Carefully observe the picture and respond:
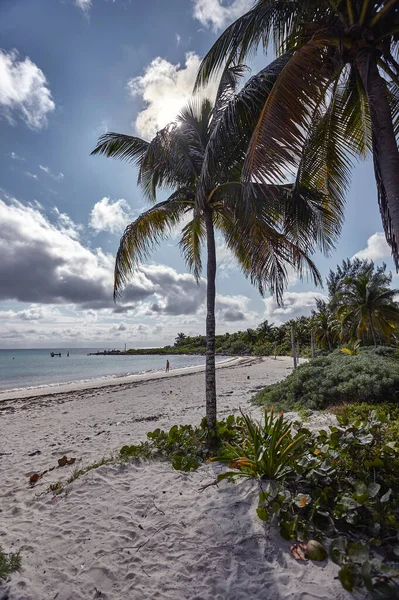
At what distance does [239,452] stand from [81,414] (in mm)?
7974

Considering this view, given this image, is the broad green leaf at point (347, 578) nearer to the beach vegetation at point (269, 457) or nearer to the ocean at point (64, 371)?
the beach vegetation at point (269, 457)

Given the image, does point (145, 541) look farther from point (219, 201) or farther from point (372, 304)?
point (372, 304)

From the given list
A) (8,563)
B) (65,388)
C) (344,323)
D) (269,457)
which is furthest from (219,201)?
(344,323)

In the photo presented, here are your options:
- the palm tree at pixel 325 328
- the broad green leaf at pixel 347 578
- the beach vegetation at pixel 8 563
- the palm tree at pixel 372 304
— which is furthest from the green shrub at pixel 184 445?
the palm tree at pixel 325 328

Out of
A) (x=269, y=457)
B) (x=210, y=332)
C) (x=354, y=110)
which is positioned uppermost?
(x=354, y=110)

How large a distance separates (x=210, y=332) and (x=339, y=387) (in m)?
3.94

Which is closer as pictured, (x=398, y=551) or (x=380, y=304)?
(x=398, y=551)

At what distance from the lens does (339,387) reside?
23.6 ft

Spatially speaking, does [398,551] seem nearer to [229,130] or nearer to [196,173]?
[229,130]

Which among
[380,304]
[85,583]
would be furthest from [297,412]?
[380,304]

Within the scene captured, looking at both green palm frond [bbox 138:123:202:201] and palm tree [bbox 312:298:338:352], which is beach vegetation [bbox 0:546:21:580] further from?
palm tree [bbox 312:298:338:352]

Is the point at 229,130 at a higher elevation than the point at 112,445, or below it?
higher

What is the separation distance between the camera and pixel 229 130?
14.9 feet

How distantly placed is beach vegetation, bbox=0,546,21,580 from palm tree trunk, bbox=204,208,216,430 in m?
2.96
